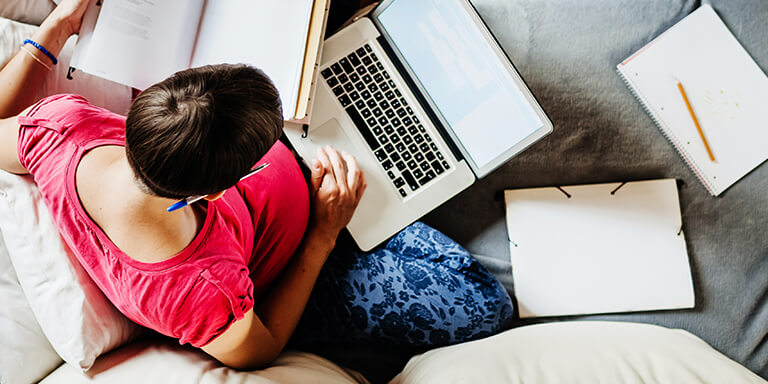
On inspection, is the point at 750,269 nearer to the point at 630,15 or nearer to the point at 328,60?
the point at 630,15

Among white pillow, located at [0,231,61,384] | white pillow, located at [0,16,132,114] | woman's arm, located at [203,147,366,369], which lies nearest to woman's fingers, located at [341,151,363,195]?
woman's arm, located at [203,147,366,369]

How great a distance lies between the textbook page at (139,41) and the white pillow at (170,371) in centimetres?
47

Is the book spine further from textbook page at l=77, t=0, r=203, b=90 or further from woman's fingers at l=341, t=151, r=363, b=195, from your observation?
textbook page at l=77, t=0, r=203, b=90

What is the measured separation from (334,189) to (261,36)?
321mm

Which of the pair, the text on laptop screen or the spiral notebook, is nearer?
the text on laptop screen

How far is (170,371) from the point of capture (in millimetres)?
741

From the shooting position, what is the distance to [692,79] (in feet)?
3.61

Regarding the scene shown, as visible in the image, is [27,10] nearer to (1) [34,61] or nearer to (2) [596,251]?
(1) [34,61]

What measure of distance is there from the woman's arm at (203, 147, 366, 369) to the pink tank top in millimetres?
165

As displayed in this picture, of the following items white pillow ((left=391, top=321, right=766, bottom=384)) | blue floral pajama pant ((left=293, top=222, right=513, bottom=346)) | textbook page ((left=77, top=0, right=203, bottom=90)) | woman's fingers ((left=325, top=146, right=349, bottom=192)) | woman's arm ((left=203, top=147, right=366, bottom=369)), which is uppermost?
textbook page ((left=77, top=0, right=203, bottom=90))

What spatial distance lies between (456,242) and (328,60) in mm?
485

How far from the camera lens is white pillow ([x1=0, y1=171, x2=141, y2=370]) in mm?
744

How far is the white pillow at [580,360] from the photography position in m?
0.80

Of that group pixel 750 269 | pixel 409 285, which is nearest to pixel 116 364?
pixel 409 285
